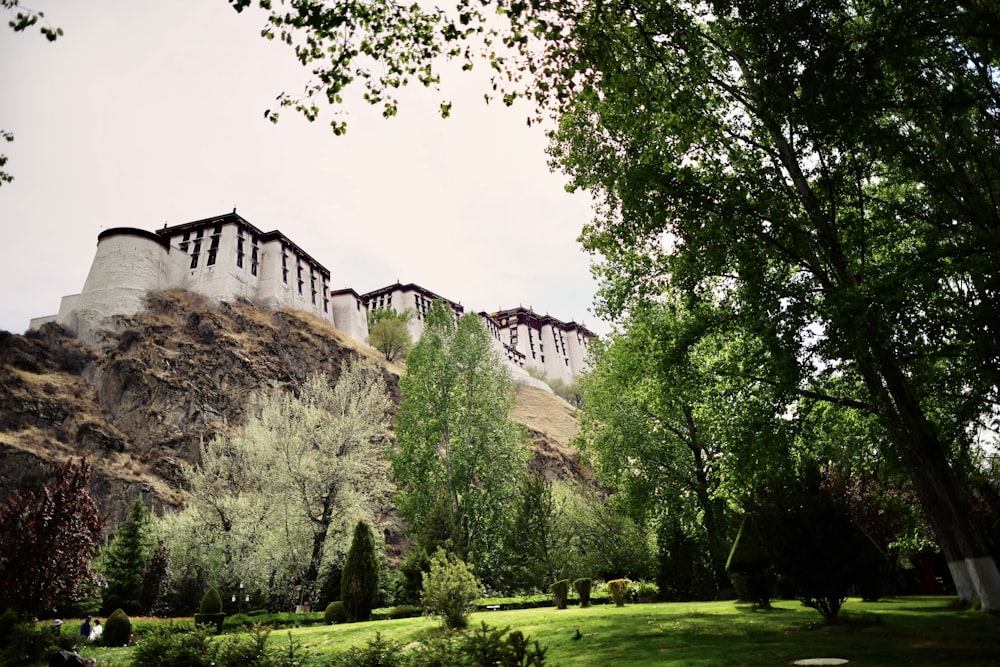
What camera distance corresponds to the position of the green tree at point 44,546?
18500 millimetres

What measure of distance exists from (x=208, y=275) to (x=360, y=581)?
55929 millimetres

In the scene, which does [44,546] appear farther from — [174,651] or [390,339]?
[390,339]

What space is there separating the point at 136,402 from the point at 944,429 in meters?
59.5

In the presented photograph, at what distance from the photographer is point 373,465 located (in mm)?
35250

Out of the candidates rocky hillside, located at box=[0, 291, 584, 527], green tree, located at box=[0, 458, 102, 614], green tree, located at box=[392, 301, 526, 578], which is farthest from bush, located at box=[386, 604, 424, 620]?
rocky hillside, located at box=[0, 291, 584, 527]

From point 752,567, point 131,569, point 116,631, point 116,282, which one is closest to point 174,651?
point 116,631

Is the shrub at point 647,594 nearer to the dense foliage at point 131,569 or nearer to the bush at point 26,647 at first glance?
the bush at point 26,647

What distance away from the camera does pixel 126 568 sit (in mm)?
32312

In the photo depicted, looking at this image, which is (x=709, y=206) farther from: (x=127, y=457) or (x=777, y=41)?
(x=127, y=457)

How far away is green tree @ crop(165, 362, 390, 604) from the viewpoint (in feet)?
95.8

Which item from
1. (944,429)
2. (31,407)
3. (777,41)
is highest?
(31,407)

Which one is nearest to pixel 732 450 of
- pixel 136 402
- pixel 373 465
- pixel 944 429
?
pixel 944 429

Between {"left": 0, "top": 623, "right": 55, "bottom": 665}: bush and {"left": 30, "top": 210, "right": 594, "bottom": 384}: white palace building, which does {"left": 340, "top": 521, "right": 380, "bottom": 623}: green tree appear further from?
{"left": 30, "top": 210, "right": 594, "bottom": 384}: white palace building

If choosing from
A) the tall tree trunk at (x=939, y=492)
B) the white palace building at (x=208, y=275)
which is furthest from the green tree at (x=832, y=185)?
the white palace building at (x=208, y=275)
